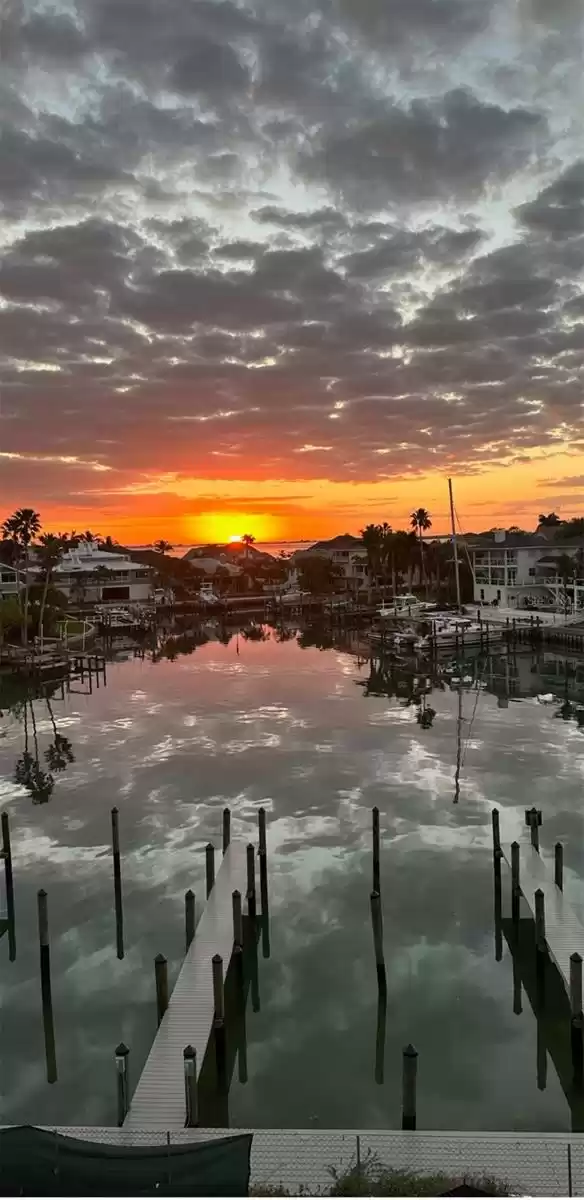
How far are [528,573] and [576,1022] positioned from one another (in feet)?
185

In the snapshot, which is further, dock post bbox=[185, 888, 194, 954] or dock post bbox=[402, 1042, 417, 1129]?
dock post bbox=[185, 888, 194, 954]

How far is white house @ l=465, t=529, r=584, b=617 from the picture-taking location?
60.7m

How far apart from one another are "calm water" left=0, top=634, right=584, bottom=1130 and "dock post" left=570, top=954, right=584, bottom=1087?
0.97 ft

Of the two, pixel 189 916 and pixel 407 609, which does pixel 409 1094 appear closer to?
pixel 189 916

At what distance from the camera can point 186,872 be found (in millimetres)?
14523

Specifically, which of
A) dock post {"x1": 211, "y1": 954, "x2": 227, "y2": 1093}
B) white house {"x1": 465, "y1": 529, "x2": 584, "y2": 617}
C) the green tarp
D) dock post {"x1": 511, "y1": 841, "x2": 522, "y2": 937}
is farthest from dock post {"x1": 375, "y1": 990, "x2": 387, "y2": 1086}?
white house {"x1": 465, "y1": 529, "x2": 584, "y2": 617}

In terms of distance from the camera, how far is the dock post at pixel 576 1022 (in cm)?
905

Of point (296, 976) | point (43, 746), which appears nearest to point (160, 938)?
point (296, 976)

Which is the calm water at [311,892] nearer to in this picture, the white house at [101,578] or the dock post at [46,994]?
the dock post at [46,994]

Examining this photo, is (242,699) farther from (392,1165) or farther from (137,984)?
(392,1165)

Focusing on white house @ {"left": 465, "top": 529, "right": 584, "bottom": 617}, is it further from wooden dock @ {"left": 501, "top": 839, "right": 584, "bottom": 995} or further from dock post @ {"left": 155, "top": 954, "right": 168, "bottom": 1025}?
dock post @ {"left": 155, "top": 954, "right": 168, "bottom": 1025}

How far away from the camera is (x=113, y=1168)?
5156mm

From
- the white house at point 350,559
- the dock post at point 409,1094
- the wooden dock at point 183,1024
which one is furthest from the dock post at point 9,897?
the white house at point 350,559

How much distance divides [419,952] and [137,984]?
4.06 meters
